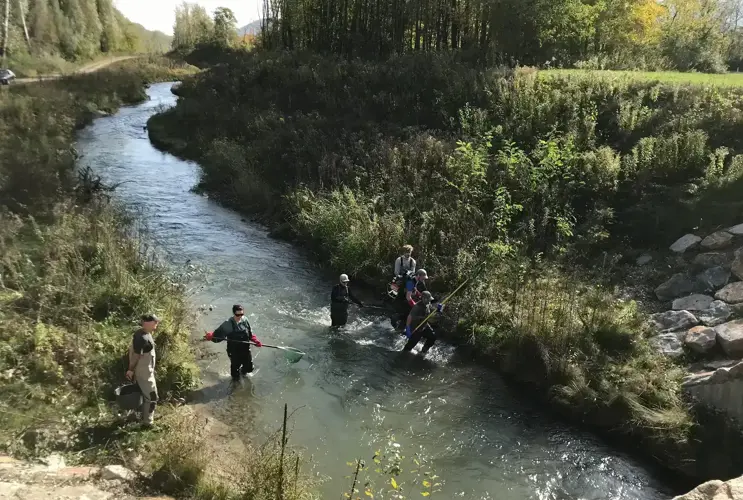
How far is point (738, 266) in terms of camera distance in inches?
415

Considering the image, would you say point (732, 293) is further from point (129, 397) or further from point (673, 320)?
point (129, 397)

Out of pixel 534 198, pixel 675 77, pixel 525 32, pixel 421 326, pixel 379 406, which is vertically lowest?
pixel 379 406

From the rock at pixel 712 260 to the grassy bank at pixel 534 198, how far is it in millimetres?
1165

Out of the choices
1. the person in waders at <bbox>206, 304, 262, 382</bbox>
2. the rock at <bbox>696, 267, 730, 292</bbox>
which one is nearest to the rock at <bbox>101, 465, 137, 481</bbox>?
the person in waders at <bbox>206, 304, 262, 382</bbox>

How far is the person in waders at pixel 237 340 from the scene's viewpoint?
364 inches

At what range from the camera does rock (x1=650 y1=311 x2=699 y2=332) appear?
992 cm

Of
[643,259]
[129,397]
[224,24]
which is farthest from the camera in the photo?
[224,24]

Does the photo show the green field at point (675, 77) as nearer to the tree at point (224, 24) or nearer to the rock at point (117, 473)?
the rock at point (117, 473)

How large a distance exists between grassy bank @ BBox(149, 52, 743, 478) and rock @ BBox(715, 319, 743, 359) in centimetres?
94

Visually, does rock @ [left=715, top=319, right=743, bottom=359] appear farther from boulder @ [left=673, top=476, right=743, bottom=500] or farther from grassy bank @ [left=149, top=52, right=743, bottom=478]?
boulder @ [left=673, top=476, right=743, bottom=500]

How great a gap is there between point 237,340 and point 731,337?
8.35 meters

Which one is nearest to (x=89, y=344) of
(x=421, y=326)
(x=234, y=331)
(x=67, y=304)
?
(x=67, y=304)

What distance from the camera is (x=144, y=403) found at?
7594 millimetres

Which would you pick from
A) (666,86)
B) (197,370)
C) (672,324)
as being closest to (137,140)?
(197,370)
